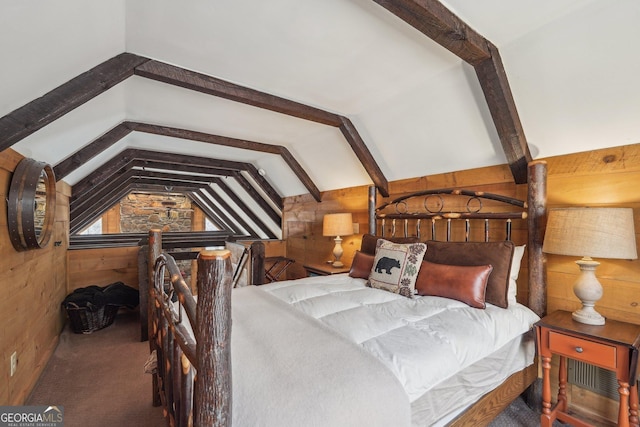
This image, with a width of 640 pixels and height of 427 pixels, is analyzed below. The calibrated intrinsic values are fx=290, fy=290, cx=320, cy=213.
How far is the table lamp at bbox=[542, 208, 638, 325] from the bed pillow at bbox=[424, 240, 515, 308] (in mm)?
250

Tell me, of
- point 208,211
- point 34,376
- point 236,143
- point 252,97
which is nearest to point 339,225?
point 236,143

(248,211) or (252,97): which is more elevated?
(252,97)

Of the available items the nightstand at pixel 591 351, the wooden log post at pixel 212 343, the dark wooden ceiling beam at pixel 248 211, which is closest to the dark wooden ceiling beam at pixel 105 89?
the wooden log post at pixel 212 343

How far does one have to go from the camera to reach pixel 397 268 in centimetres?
216

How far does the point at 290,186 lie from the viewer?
467 centimetres

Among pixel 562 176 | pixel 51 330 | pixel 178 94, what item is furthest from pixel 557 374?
pixel 51 330

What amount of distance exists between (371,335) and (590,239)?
4.20 feet

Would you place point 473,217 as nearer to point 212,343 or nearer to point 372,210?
point 372,210

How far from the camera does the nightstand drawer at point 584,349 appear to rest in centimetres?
147

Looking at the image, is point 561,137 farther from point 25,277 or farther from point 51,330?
point 51,330

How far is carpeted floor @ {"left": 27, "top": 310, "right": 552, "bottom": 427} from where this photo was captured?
1831 millimetres

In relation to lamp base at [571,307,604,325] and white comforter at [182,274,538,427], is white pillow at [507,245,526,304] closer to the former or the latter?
white comforter at [182,274,538,427]

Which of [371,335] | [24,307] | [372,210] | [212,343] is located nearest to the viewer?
[212,343]

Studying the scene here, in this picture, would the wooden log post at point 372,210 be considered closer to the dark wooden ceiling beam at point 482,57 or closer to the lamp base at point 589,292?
the dark wooden ceiling beam at point 482,57
